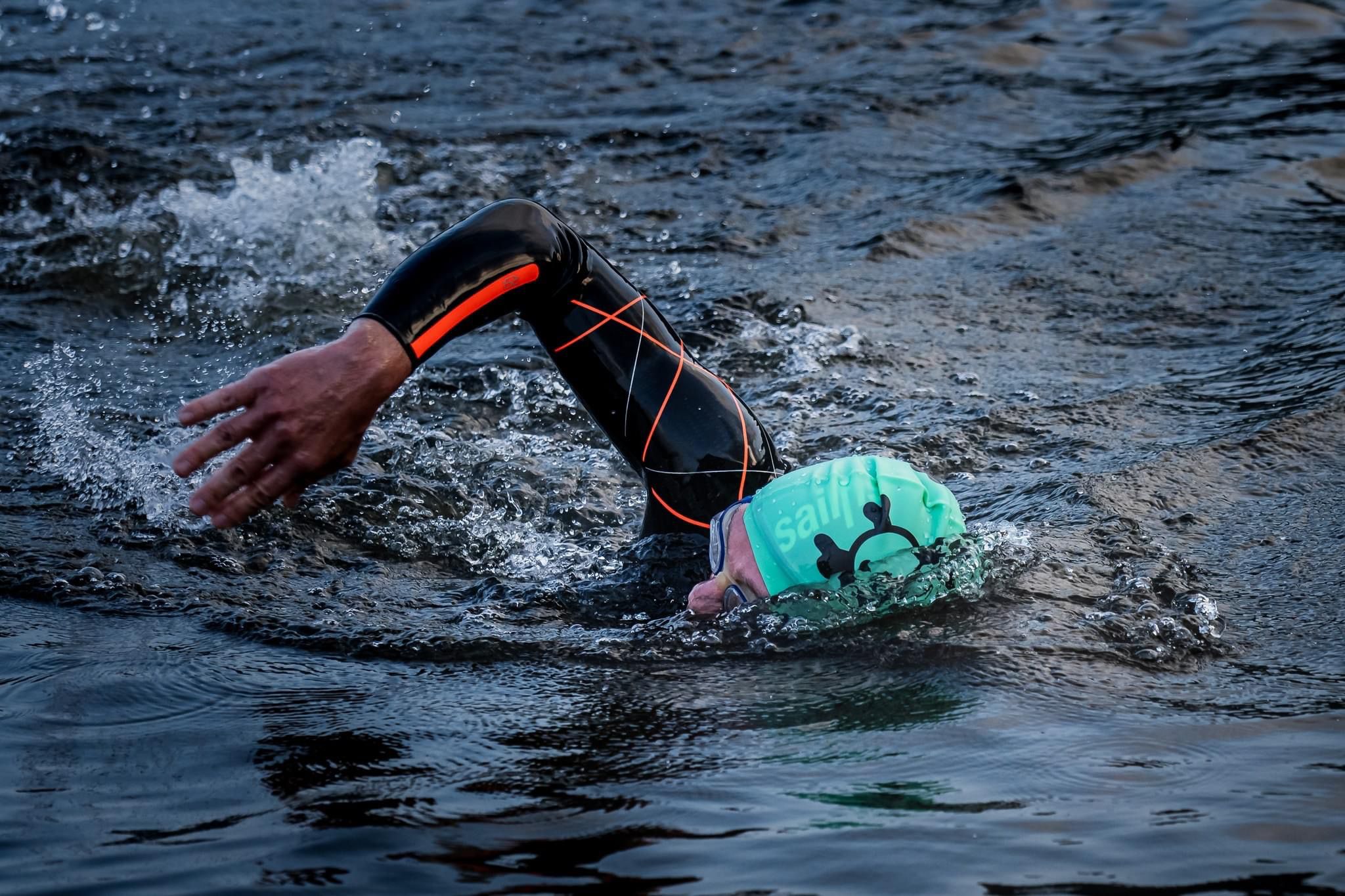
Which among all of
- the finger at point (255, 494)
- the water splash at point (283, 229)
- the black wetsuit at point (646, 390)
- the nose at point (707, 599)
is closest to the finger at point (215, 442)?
the finger at point (255, 494)

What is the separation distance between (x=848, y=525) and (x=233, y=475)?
1.51 metres

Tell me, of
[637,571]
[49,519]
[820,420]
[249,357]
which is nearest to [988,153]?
[820,420]

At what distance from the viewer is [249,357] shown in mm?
6352

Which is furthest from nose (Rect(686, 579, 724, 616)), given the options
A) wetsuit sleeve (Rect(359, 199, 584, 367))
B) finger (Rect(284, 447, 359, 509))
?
finger (Rect(284, 447, 359, 509))

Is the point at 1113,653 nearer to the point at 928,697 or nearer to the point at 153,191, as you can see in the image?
the point at 928,697

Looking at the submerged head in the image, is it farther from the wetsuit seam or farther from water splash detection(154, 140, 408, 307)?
water splash detection(154, 140, 408, 307)

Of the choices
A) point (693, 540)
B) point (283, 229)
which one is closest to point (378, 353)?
point (693, 540)

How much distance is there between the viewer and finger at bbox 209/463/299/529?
3.03 meters

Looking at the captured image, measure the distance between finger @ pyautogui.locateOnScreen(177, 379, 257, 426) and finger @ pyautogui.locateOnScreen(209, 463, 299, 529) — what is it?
0.17 meters

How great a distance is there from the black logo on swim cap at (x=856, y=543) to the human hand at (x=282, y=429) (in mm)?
1197

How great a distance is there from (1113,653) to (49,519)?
3.54 meters

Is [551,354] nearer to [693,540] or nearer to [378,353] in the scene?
[693,540]

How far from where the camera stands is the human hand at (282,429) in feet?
9.71

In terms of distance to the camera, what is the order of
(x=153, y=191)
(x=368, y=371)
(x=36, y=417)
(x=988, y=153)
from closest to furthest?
(x=368, y=371) < (x=36, y=417) < (x=153, y=191) < (x=988, y=153)
